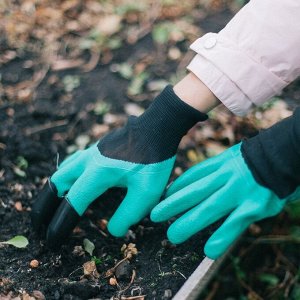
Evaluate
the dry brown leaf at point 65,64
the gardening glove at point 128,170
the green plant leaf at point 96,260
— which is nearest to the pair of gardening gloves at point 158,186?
the gardening glove at point 128,170

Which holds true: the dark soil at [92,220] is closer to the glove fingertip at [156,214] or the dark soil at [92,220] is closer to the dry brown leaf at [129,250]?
the dry brown leaf at [129,250]

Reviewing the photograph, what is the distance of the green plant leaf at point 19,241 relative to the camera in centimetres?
153

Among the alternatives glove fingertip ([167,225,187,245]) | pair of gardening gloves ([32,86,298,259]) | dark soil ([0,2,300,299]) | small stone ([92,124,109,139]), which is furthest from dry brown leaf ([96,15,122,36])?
glove fingertip ([167,225,187,245])

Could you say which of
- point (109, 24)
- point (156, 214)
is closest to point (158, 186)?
point (156, 214)

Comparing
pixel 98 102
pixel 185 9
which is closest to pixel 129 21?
pixel 185 9

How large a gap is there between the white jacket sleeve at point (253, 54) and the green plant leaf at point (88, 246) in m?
0.68

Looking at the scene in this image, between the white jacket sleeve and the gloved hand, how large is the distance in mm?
206

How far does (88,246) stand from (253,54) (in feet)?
2.87

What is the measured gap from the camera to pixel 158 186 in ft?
5.03

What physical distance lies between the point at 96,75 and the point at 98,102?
211mm

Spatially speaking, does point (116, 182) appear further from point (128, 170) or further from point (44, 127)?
point (44, 127)

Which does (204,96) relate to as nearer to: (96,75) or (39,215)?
(39,215)

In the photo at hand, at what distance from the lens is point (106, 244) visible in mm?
1623

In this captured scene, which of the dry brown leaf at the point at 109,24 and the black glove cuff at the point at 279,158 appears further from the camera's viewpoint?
the dry brown leaf at the point at 109,24
